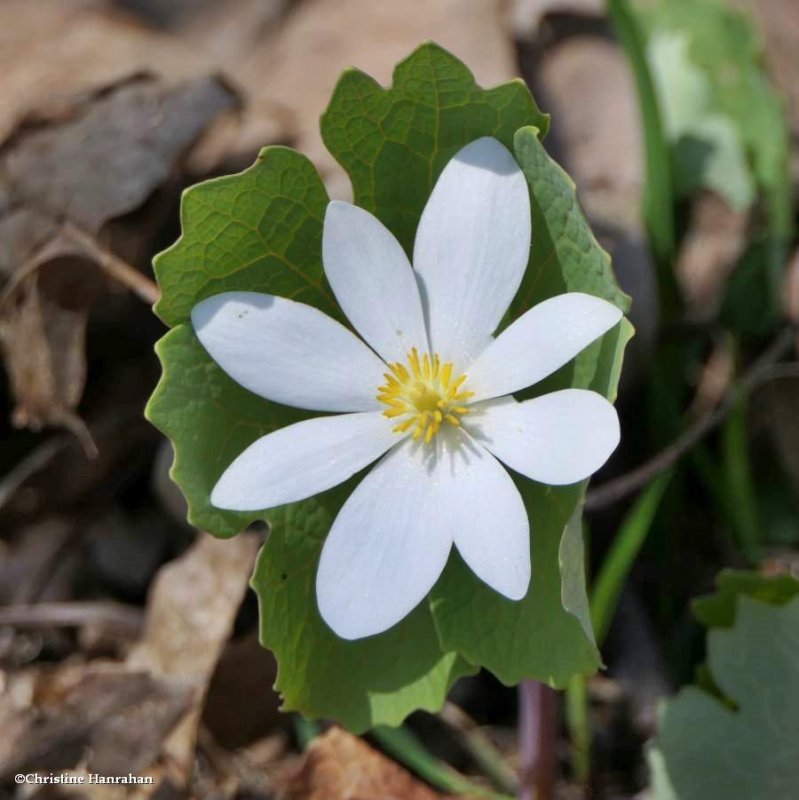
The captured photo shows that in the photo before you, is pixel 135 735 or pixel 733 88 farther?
pixel 733 88

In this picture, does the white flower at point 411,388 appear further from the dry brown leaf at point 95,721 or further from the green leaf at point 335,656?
the dry brown leaf at point 95,721

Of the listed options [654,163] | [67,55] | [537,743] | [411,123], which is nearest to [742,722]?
[537,743]

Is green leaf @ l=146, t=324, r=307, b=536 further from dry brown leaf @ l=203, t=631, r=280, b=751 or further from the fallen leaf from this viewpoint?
the fallen leaf

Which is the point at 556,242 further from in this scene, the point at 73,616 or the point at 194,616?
the point at 73,616

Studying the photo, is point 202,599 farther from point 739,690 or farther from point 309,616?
point 739,690

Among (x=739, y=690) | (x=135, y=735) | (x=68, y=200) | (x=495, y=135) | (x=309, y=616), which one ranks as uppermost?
(x=495, y=135)

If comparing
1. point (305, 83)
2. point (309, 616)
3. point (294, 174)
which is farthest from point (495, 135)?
point (305, 83)

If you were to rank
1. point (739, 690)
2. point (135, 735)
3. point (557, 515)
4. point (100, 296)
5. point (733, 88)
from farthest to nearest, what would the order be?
point (733, 88) < point (100, 296) < point (135, 735) < point (739, 690) < point (557, 515)
